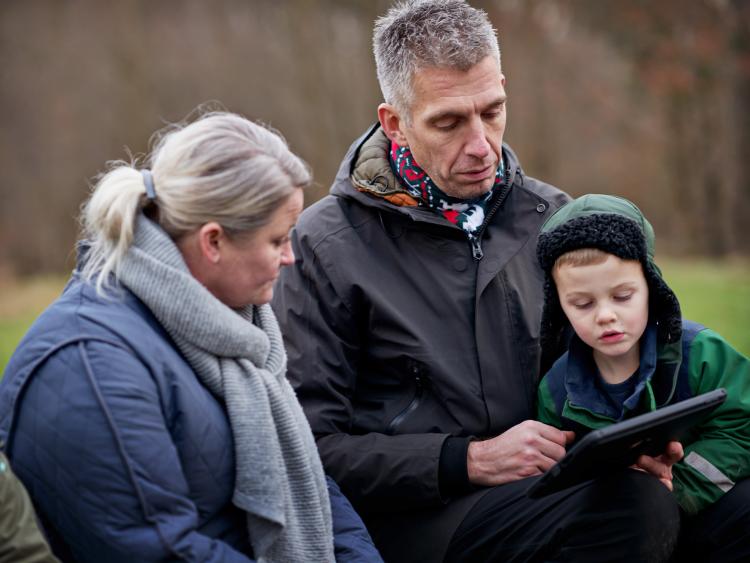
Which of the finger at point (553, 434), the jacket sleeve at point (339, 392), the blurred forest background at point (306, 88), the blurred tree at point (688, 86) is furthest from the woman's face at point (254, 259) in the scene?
the blurred tree at point (688, 86)

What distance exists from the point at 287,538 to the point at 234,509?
15 centimetres

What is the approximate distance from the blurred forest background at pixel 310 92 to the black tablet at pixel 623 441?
9965 millimetres

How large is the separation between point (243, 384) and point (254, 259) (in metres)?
0.30

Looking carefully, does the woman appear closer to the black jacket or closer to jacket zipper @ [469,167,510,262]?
the black jacket

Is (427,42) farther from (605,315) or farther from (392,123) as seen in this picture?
(605,315)

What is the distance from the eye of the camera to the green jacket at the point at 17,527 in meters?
1.86

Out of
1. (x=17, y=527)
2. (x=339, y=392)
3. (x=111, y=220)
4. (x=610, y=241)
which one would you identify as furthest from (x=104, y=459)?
(x=610, y=241)

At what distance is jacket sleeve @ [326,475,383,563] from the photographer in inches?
99.6

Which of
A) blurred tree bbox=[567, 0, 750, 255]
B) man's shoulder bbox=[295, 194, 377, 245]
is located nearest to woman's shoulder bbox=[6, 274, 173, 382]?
man's shoulder bbox=[295, 194, 377, 245]

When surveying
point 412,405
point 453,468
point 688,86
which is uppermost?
point 688,86

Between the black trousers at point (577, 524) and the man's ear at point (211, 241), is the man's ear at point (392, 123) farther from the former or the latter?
the black trousers at point (577, 524)

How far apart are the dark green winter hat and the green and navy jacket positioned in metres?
0.07

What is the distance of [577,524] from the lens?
2615 mm

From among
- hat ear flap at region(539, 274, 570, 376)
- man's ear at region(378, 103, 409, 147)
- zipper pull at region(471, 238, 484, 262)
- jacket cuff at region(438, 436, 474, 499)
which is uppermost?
man's ear at region(378, 103, 409, 147)
